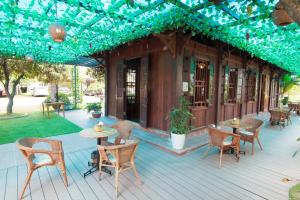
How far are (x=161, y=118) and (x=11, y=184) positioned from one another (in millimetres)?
3409

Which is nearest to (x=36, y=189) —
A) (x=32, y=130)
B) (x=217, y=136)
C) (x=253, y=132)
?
(x=217, y=136)

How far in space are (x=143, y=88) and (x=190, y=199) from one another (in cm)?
351

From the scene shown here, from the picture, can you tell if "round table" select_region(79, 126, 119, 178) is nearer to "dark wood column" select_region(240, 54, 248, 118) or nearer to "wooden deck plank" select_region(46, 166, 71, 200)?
"wooden deck plank" select_region(46, 166, 71, 200)

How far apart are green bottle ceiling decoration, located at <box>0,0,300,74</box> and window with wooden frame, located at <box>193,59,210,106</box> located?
1024 mm

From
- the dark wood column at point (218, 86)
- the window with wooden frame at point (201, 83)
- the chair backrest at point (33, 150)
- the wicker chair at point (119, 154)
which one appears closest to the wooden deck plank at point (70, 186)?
the chair backrest at point (33, 150)

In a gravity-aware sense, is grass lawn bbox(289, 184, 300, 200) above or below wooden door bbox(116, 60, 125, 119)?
below

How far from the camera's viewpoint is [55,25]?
264cm

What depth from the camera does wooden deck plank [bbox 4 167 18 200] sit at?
87.8 inches

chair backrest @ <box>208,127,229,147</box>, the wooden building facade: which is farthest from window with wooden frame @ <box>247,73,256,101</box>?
chair backrest @ <box>208,127,229,147</box>

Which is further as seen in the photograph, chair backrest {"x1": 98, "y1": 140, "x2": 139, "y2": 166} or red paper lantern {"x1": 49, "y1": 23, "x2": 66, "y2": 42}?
red paper lantern {"x1": 49, "y1": 23, "x2": 66, "y2": 42}

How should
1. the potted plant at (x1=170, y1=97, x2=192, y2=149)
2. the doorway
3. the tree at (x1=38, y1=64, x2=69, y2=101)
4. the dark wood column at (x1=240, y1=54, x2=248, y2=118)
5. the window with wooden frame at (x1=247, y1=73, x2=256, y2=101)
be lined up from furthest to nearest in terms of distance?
the tree at (x1=38, y1=64, x2=69, y2=101) → the window with wooden frame at (x1=247, y1=73, x2=256, y2=101) → the dark wood column at (x1=240, y1=54, x2=248, y2=118) → the doorway → the potted plant at (x1=170, y1=97, x2=192, y2=149)

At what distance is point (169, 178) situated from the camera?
8.91 ft

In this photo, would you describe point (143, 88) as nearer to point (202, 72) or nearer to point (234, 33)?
point (202, 72)

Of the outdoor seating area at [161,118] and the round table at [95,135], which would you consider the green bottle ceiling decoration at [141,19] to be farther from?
the round table at [95,135]
